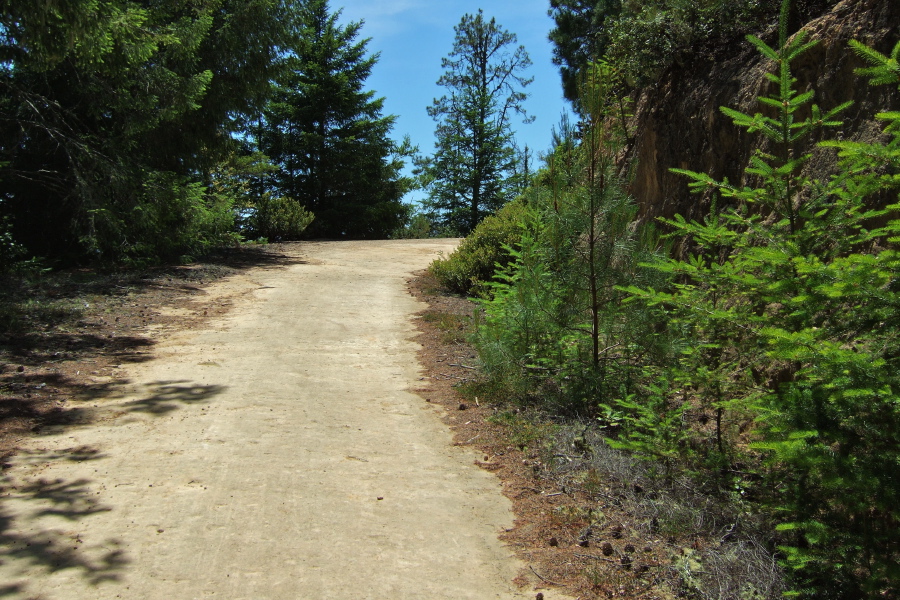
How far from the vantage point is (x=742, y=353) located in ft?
14.9

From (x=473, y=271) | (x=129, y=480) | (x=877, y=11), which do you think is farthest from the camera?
(x=473, y=271)

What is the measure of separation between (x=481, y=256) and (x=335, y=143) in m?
16.1

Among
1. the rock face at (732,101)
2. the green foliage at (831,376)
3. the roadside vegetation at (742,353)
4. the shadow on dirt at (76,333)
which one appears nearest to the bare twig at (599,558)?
the roadside vegetation at (742,353)

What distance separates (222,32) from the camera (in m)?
15.0

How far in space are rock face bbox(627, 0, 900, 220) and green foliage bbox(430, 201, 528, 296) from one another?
11.8 ft

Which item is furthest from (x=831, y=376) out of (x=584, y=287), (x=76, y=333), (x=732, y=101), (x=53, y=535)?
(x=76, y=333)

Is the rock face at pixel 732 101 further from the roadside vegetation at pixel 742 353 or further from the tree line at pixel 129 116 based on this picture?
the tree line at pixel 129 116

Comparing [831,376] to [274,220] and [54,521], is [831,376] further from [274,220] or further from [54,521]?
[274,220]

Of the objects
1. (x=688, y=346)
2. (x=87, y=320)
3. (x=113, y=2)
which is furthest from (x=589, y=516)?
(x=113, y=2)

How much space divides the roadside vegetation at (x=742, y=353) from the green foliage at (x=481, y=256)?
4172mm

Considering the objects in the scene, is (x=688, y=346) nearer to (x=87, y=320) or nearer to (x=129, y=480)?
(x=129, y=480)

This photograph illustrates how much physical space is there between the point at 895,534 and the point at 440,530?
2397 mm

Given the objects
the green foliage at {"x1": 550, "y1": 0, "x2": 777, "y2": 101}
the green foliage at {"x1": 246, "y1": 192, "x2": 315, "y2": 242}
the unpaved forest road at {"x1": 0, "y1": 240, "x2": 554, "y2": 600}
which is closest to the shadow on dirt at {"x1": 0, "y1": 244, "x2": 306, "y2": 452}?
the unpaved forest road at {"x1": 0, "y1": 240, "x2": 554, "y2": 600}

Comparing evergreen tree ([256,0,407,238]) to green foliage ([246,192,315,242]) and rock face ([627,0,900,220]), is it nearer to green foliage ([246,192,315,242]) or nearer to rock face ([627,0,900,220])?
green foliage ([246,192,315,242])
